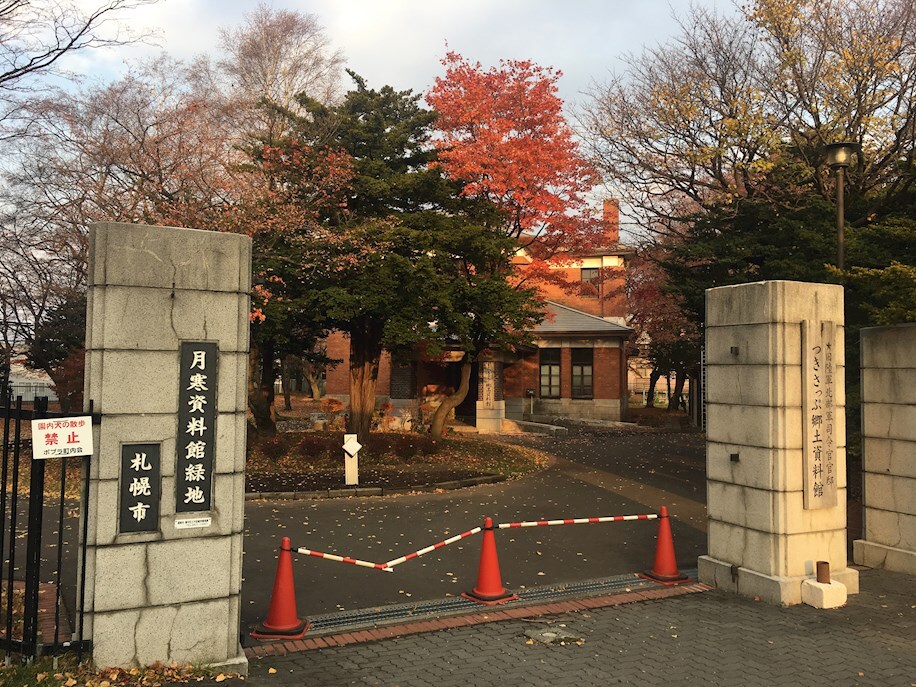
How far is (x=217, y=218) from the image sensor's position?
14992mm

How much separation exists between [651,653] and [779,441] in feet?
9.72

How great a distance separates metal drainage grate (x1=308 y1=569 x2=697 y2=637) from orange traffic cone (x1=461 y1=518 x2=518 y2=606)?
0.10m

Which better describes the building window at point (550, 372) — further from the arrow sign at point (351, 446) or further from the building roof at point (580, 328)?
the arrow sign at point (351, 446)

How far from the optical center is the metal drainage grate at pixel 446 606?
6949mm

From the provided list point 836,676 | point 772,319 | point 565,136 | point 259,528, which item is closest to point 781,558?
point 836,676

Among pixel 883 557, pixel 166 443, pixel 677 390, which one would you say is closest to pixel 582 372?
pixel 677 390

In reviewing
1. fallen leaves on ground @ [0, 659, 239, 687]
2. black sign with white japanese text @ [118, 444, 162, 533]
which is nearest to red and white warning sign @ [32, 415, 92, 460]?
black sign with white japanese text @ [118, 444, 162, 533]

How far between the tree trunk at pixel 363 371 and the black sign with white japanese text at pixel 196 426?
14.9m

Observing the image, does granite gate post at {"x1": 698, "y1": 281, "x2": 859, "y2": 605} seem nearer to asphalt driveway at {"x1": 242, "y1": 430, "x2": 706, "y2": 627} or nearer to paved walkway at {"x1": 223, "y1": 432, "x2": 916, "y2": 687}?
paved walkway at {"x1": 223, "y1": 432, "x2": 916, "y2": 687}

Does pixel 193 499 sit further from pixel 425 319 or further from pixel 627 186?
pixel 627 186

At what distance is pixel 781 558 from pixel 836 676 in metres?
2.05

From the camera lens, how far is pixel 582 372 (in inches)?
1438

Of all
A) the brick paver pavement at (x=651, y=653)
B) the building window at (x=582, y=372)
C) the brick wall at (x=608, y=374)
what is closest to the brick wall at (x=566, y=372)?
the building window at (x=582, y=372)

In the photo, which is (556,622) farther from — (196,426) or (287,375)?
(287,375)
